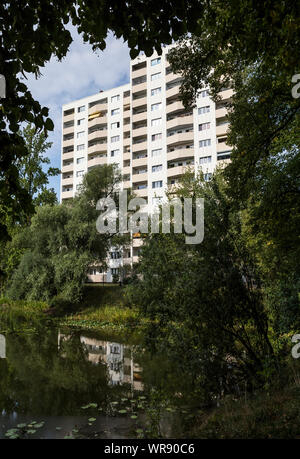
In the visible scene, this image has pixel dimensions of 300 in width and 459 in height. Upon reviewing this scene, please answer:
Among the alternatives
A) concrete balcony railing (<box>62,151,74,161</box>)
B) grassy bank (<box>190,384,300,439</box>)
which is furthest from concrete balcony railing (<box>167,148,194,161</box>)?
grassy bank (<box>190,384,300,439</box>)

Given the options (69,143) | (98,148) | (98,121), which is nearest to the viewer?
(98,148)

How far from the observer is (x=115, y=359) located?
41.5 feet

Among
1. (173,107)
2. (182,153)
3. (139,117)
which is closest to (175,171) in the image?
(182,153)

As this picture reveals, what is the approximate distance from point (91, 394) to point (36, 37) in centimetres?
793

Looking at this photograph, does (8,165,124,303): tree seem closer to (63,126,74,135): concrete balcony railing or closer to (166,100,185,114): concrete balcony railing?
(166,100,185,114): concrete balcony railing

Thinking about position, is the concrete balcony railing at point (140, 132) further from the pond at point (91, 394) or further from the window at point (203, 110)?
the pond at point (91, 394)

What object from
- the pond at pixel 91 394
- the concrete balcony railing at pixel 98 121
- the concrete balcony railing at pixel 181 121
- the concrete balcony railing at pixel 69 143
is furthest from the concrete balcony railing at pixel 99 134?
the pond at pixel 91 394

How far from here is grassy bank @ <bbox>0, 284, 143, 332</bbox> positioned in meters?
21.9

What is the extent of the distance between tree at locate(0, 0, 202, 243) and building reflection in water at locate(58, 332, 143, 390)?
754 cm

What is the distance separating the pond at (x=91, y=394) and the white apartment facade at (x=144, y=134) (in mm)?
23660

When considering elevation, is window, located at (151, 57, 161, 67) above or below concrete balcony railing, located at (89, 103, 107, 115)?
above

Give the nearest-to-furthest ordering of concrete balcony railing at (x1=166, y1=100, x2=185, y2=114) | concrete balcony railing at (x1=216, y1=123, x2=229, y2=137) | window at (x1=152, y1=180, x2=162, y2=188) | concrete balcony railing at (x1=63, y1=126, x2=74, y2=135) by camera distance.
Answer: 1. concrete balcony railing at (x1=216, y1=123, x2=229, y2=137)
2. concrete balcony railing at (x1=166, y1=100, x2=185, y2=114)
3. window at (x1=152, y1=180, x2=162, y2=188)
4. concrete balcony railing at (x1=63, y1=126, x2=74, y2=135)

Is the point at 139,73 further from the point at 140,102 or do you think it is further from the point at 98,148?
the point at 98,148
